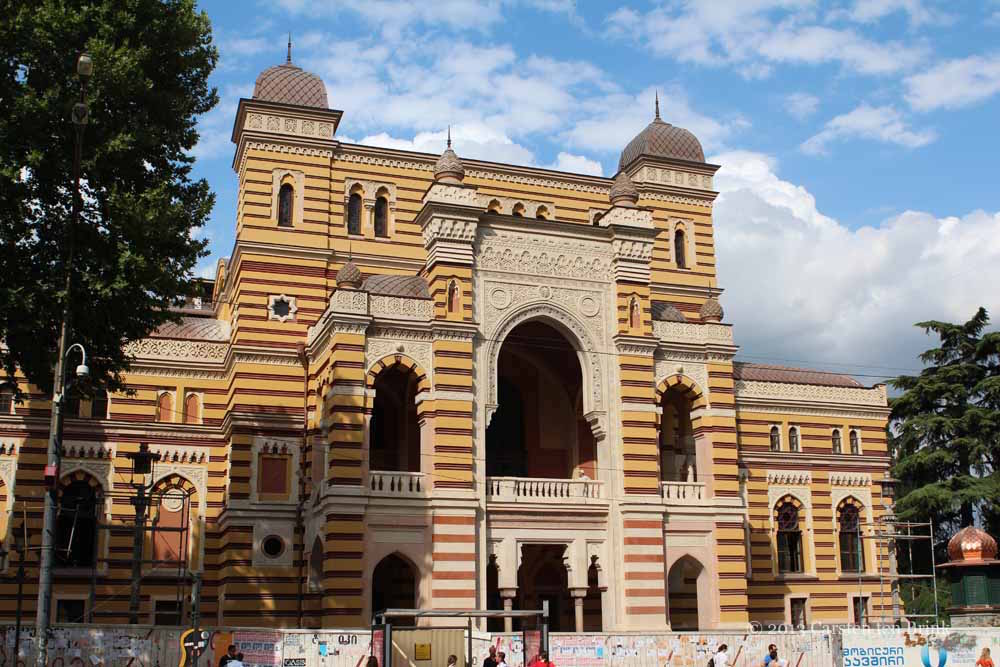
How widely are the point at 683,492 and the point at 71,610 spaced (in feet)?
67.1

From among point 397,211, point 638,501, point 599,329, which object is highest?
point 397,211

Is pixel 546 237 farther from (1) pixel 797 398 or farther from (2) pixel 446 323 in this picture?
(1) pixel 797 398

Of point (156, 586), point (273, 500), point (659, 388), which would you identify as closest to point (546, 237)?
point (659, 388)

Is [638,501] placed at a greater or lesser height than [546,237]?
lesser

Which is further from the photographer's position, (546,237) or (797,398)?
(797,398)

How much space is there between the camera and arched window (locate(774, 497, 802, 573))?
43219 mm

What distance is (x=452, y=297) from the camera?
35.2 m

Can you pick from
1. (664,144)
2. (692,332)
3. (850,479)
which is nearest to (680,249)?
(664,144)

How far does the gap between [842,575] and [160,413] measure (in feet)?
87.3

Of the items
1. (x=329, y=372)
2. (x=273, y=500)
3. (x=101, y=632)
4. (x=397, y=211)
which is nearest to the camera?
(x=101, y=632)

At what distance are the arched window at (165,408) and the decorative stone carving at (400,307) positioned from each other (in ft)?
30.5

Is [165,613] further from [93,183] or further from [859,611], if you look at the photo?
[859,611]

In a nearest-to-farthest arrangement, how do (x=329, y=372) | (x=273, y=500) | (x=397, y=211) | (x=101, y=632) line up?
(x=101, y=632) < (x=329, y=372) < (x=273, y=500) < (x=397, y=211)

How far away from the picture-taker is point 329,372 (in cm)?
3425
